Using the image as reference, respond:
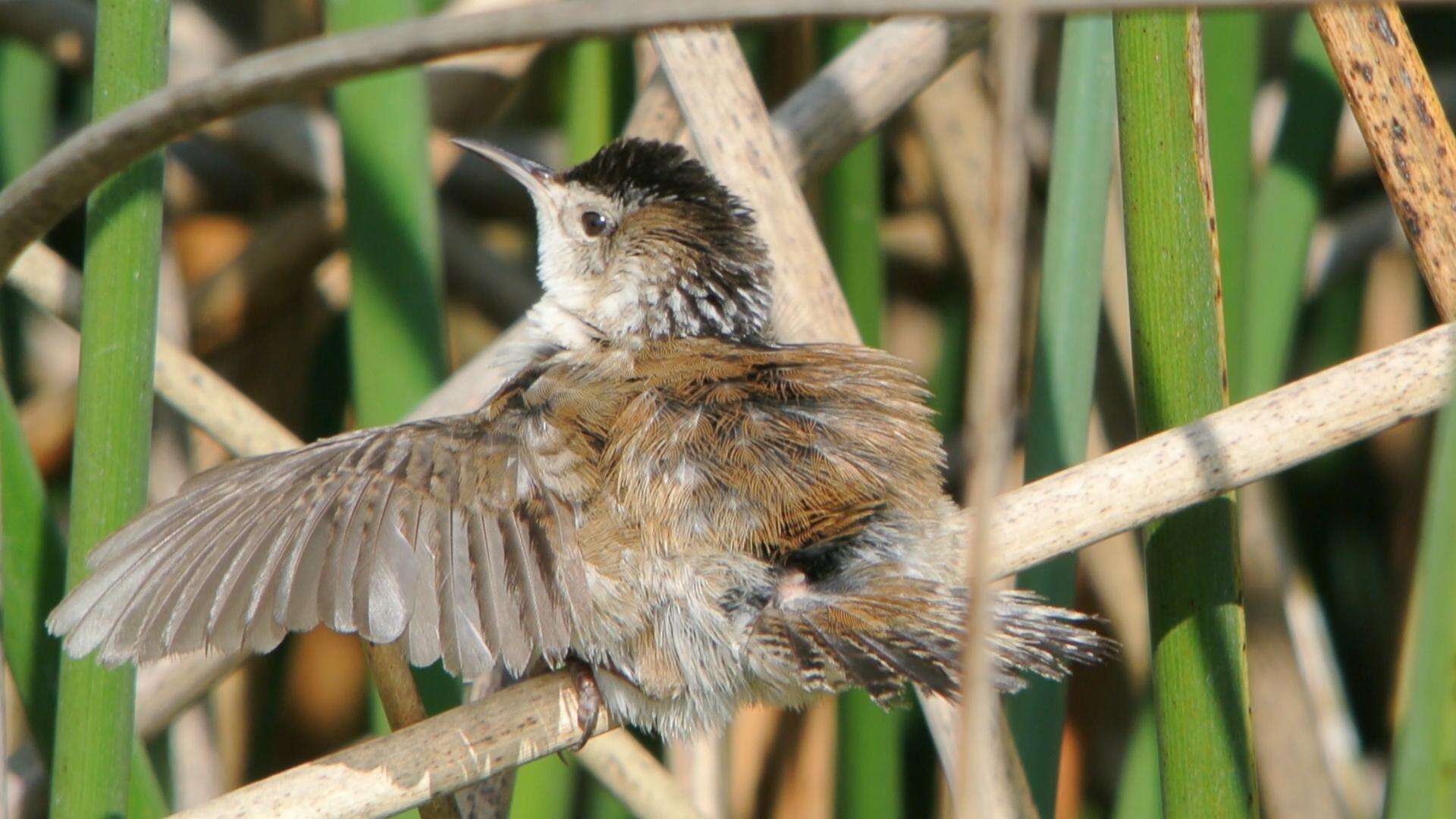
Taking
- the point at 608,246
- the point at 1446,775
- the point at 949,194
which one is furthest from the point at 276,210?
the point at 1446,775

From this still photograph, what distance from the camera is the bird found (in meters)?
1.32

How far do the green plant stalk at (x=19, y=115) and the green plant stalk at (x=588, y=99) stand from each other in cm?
92

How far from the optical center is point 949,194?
101 inches

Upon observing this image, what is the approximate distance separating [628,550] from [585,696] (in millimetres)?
162

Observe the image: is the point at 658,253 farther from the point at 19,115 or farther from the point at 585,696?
the point at 19,115

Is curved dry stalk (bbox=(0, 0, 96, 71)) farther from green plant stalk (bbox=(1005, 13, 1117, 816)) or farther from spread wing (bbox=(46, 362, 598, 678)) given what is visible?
green plant stalk (bbox=(1005, 13, 1117, 816))

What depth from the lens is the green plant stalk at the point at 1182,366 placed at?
49.9 inches

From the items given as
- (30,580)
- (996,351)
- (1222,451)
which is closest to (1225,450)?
(1222,451)

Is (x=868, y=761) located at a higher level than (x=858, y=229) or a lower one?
lower

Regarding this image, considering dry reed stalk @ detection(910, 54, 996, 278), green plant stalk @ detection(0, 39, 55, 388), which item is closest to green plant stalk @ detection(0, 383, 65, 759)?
green plant stalk @ detection(0, 39, 55, 388)

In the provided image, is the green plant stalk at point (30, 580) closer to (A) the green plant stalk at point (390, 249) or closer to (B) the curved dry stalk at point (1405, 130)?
(A) the green plant stalk at point (390, 249)

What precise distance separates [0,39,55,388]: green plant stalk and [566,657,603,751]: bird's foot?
56.0 inches

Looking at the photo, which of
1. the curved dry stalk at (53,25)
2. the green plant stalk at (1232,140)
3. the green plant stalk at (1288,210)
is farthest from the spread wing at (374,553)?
the curved dry stalk at (53,25)

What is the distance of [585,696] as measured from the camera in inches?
57.1
